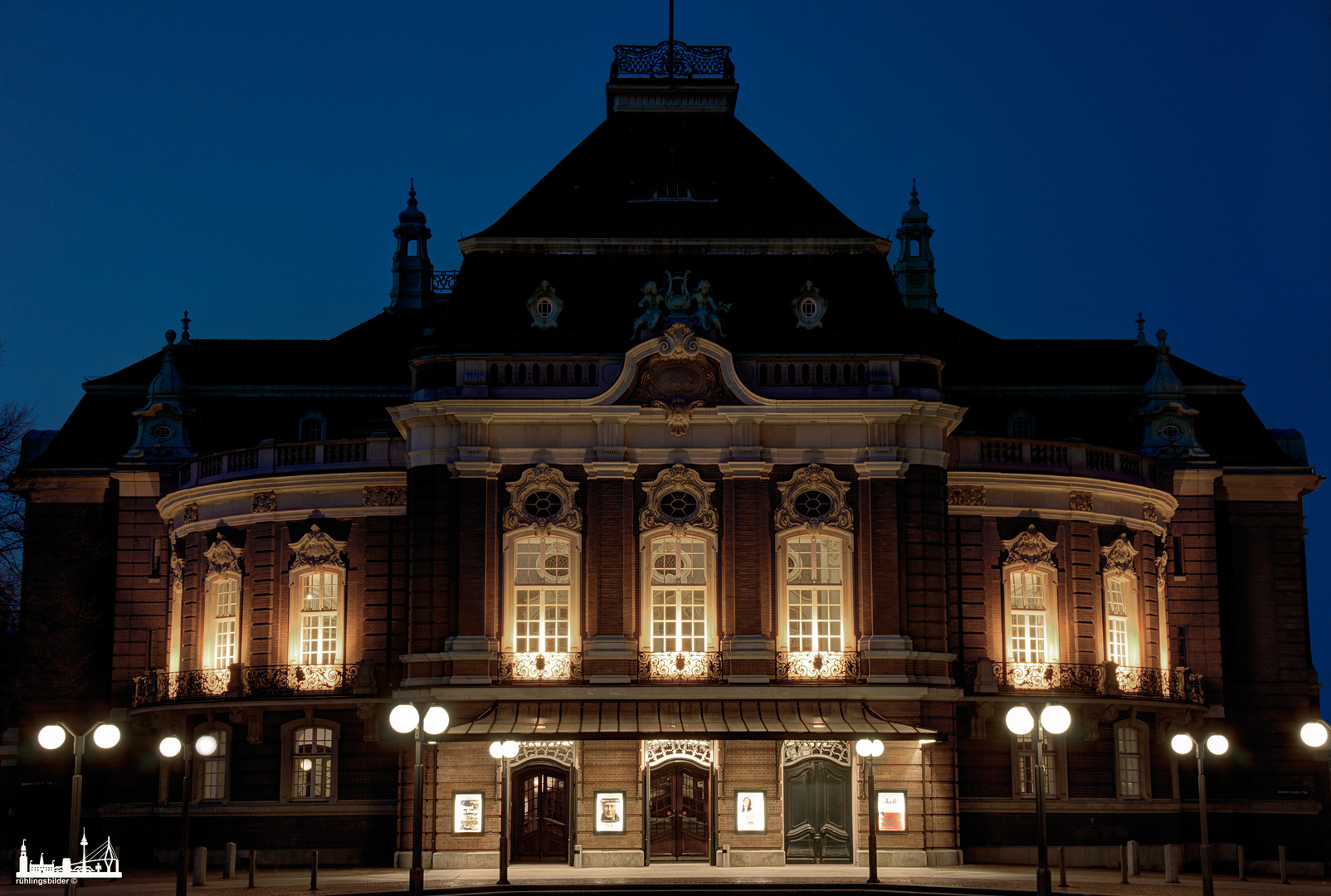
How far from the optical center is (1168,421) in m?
52.8

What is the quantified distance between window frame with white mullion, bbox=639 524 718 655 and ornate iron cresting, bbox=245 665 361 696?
8.50 m

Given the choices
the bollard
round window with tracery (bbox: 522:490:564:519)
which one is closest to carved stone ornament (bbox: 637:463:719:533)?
round window with tracery (bbox: 522:490:564:519)

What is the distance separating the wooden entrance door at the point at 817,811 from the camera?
41094mm

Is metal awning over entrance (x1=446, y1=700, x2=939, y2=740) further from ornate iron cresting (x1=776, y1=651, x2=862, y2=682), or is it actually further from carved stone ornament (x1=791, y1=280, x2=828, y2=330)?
→ carved stone ornament (x1=791, y1=280, x2=828, y2=330)

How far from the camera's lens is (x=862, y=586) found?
4262 centimetres

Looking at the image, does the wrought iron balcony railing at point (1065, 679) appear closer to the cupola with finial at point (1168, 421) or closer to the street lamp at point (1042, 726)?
the cupola with finial at point (1168, 421)

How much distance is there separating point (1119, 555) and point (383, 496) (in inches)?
785

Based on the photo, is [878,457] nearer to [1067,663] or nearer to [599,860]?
[1067,663]

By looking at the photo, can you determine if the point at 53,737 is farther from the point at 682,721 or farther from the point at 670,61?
the point at 670,61

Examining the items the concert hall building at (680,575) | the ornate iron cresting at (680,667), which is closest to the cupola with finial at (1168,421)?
the concert hall building at (680,575)

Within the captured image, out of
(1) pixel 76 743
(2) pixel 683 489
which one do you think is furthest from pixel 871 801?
(1) pixel 76 743

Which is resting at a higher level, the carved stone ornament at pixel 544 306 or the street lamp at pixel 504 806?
the carved stone ornament at pixel 544 306

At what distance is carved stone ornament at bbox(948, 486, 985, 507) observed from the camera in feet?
154

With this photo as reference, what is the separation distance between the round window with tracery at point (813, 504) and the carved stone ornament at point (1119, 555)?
9.25 m
